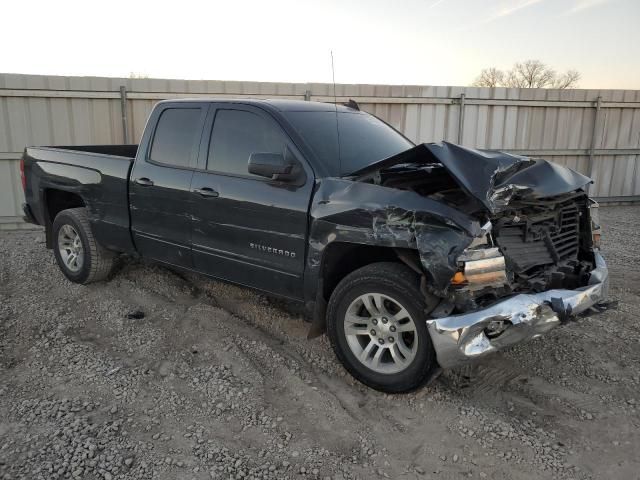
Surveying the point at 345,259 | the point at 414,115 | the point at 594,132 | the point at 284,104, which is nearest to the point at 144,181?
the point at 284,104

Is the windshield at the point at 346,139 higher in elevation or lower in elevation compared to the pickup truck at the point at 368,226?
higher

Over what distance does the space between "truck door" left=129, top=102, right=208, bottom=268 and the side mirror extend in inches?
36.1

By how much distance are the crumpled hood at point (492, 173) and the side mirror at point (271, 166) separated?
20.2 inches

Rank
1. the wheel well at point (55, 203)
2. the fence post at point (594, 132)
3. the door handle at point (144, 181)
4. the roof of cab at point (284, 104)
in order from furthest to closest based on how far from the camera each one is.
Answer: the fence post at point (594, 132), the wheel well at point (55, 203), the door handle at point (144, 181), the roof of cab at point (284, 104)

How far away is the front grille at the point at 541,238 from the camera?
11.3ft

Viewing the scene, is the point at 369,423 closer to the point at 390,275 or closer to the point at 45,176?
the point at 390,275

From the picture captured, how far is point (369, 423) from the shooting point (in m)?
3.25

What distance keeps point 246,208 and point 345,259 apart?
0.87 metres

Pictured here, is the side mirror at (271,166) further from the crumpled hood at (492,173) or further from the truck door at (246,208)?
the crumpled hood at (492,173)

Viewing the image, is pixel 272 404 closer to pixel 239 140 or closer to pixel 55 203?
pixel 239 140

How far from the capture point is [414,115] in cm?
1002

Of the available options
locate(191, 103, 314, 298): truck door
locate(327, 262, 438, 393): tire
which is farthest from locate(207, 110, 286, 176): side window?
locate(327, 262, 438, 393): tire

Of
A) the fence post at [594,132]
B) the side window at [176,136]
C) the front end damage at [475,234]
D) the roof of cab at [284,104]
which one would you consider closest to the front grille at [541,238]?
the front end damage at [475,234]

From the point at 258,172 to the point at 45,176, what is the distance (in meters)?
3.28
